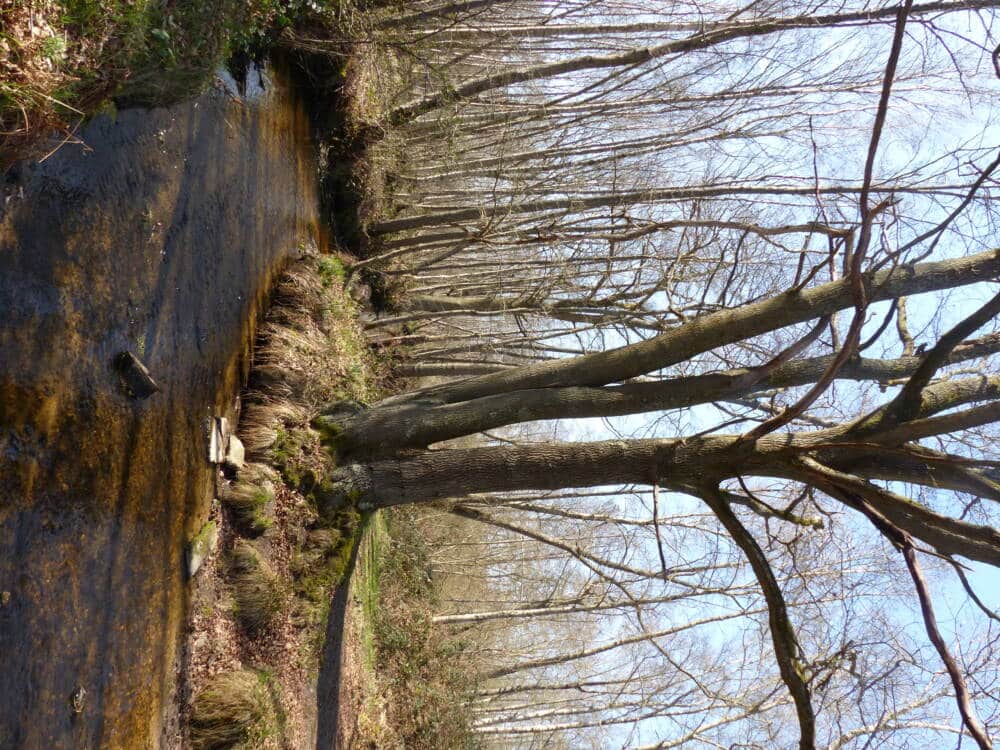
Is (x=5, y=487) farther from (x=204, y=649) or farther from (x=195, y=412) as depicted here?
(x=204, y=649)

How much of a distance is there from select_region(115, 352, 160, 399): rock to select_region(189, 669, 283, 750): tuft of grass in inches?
81.2

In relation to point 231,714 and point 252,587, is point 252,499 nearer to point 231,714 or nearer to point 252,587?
point 252,587

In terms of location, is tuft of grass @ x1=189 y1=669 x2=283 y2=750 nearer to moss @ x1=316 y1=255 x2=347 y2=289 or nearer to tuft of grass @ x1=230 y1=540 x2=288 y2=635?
tuft of grass @ x1=230 y1=540 x2=288 y2=635

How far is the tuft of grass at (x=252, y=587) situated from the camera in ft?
16.8

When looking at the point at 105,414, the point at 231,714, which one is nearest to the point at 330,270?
the point at 105,414

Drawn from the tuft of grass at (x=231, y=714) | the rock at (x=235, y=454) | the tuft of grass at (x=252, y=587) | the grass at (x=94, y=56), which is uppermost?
the grass at (x=94, y=56)

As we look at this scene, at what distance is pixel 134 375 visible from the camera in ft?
13.7

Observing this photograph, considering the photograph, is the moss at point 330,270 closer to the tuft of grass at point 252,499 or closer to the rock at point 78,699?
the tuft of grass at point 252,499

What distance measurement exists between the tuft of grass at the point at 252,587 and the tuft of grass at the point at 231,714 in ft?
1.20

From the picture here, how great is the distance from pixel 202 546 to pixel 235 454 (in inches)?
29.8

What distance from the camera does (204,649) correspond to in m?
4.77

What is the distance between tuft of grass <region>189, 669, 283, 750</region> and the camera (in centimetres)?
463

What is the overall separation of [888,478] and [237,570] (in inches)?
179

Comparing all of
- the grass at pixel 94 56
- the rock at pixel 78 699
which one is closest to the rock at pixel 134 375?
the grass at pixel 94 56
